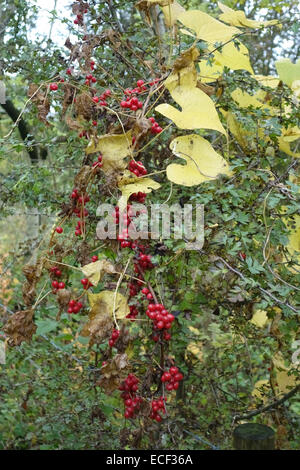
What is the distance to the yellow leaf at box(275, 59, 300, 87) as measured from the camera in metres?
1.37

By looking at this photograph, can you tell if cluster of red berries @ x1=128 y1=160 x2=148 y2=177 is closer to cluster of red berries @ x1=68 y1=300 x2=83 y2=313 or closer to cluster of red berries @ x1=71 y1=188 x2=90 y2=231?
cluster of red berries @ x1=71 y1=188 x2=90 y2=231

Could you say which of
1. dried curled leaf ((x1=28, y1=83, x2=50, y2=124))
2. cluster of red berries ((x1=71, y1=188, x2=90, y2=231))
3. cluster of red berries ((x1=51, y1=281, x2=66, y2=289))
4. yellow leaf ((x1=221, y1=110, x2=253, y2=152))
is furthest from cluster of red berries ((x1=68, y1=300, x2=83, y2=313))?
yellow leaf ((x1=221, y1=110, x2=253, y2=152))

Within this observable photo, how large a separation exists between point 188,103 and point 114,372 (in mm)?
532

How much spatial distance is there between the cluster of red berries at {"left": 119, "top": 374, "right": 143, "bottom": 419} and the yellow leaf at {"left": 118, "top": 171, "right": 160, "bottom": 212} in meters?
0.34

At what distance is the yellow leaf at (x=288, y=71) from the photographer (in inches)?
53.8

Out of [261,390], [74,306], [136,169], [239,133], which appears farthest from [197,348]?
[136,169]

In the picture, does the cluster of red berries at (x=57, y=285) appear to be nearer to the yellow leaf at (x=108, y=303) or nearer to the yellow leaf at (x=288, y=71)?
the yellow leaf at (x=108, y=303)

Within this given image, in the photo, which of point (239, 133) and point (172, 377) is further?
point (239, 133)

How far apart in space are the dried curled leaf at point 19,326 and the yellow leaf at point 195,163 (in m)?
0.39

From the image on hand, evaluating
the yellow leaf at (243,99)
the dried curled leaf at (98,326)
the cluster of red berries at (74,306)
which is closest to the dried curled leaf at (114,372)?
the dried curled leaf at (98,326)

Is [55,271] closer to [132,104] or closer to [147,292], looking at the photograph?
[147,292]

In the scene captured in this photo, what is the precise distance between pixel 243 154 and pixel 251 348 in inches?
32.7

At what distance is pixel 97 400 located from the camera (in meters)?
1.60

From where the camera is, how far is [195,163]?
3.30 ft
